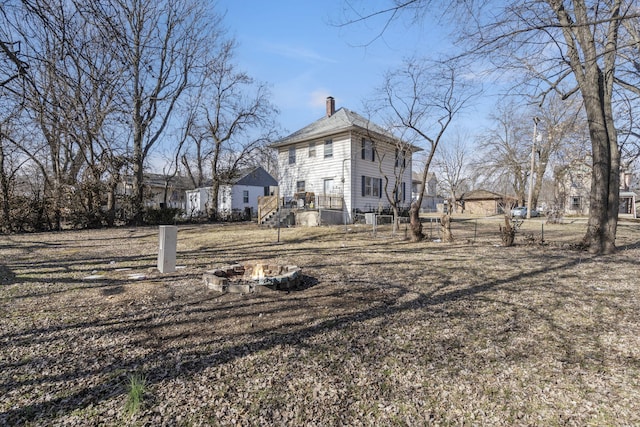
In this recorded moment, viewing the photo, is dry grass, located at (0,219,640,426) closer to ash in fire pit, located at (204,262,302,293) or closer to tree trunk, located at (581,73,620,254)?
ash in fire pit, located at (204,262,302,293)

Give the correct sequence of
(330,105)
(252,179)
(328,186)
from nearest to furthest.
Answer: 1. (328,186)
2. (330,105)
3. (252,179)

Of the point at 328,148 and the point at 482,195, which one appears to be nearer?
the point at 328,148

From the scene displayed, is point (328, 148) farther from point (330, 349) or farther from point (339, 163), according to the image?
point (330, 349)

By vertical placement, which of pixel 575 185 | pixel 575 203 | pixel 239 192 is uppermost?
pixel 575 185

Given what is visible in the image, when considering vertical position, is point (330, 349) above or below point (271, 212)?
below

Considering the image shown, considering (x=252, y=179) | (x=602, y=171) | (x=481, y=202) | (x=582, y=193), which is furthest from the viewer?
(x=481, y=202)

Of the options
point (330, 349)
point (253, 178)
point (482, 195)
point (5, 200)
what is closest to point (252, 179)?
point (253, 178)

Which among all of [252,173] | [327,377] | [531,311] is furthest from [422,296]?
[252,173]

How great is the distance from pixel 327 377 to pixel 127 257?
25.0 feet

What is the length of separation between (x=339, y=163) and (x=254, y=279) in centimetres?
1457

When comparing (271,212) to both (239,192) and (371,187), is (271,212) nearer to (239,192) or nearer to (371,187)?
(371,187)

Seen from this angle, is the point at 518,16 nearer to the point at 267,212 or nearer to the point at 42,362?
the point at 42,362

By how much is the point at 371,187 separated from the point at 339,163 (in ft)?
9.25

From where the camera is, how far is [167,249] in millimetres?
6402
